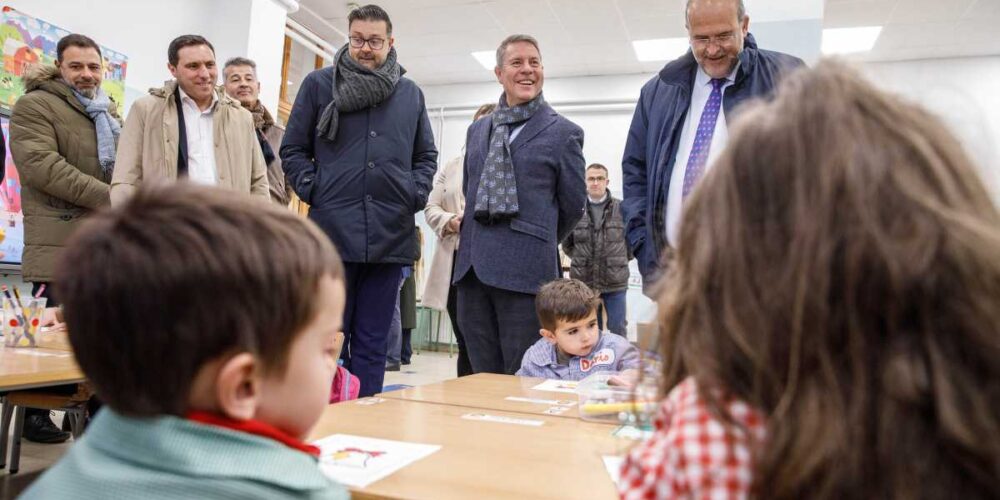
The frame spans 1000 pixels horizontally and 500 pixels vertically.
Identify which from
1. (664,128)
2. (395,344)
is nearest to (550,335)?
(664,128)

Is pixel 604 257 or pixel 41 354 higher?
pixel 604 257

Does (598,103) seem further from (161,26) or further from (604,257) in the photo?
(161,26)

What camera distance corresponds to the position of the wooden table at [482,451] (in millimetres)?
829

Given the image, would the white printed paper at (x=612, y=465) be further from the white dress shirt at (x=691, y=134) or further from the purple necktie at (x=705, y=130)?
the purple necktie at (x=705, y=130)

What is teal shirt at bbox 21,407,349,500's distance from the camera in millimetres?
556

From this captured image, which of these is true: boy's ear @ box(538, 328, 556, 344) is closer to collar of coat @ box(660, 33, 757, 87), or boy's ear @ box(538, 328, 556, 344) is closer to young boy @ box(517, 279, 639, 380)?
young boy @ box(517, 279, 639, 380)

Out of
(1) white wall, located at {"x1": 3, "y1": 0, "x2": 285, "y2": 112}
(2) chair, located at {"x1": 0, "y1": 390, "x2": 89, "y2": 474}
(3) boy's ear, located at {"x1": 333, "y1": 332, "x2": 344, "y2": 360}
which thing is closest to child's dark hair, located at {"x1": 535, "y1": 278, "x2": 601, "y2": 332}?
A: (3) boy's ear, located at {"x1": 333, "y1": 332, "x2": 344, "y2": 360}

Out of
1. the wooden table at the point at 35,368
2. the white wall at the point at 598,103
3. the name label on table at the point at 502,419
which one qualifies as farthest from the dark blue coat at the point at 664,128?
the white wall at the point at 598,103

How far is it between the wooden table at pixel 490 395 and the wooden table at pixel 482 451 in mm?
71

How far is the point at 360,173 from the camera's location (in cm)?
267

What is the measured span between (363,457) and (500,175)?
5.79 ft

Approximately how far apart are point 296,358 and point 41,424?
2858 millimetres

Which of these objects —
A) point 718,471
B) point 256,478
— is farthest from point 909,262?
point 256,478

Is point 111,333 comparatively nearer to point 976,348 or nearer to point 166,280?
point 166,280
